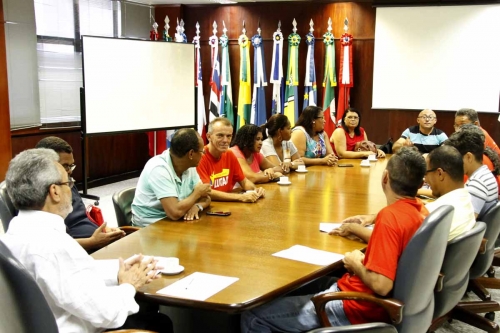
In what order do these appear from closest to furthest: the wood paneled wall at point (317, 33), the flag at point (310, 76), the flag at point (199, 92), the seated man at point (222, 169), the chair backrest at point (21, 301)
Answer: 1. the chair backrest at point (21, 301)
2. the seated man at point (222, 169)
3. the wood paneled wall at point (317, 33)
4. the flag at point (310, 76)
5. the flag at point (199, 92)

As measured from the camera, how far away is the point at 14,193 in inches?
69.6

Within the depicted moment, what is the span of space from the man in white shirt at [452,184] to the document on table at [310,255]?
59 centimetres

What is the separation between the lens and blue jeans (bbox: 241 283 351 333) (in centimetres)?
218

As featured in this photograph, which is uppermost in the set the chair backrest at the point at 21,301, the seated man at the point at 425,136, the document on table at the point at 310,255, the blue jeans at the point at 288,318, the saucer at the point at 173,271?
the seated man at the point at 425,136

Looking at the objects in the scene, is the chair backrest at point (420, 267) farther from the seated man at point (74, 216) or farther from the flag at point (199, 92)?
the flag at point (199, 92)

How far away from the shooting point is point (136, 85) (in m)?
6.34

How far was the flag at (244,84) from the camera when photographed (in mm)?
7875

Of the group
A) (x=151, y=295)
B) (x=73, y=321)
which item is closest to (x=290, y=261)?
(x=151, y=295)

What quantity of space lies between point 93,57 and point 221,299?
14.9 ft

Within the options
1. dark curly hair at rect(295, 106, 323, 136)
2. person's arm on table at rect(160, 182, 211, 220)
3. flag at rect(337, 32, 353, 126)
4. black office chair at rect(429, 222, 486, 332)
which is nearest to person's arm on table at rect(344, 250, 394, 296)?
black office chair at rect(429, 222, 486, 332)

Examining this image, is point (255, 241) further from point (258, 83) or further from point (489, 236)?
point (258, 83)

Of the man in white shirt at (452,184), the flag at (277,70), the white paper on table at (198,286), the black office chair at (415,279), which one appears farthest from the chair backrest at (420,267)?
the flag at (277,70)

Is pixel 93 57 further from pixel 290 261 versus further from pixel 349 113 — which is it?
pixel 290 261

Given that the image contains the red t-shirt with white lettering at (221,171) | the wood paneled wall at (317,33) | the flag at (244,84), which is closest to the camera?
the red t-shirt with white lettering at (221,171)
